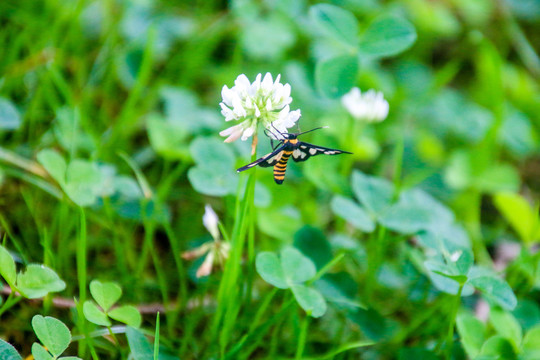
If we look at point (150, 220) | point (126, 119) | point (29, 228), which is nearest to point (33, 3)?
point (126, 119)

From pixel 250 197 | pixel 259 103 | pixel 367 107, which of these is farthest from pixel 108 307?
pixel 367 107

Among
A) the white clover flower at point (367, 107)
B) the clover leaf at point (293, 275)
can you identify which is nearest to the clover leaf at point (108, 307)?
the clover leaf at point (293, 275)

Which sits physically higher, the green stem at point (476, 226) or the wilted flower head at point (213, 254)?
the wilted flower head at point (213, 254)

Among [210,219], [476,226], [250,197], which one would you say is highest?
[250,197]

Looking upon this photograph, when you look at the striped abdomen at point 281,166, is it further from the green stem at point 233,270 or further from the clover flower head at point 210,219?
the clover flower head at point 210,219

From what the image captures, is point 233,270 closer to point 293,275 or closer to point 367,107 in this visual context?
point 293,275

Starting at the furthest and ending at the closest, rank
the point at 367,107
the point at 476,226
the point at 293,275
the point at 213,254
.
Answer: the point at 476,226, the point at 367,107, the point at 213,254, the point at 293,275
